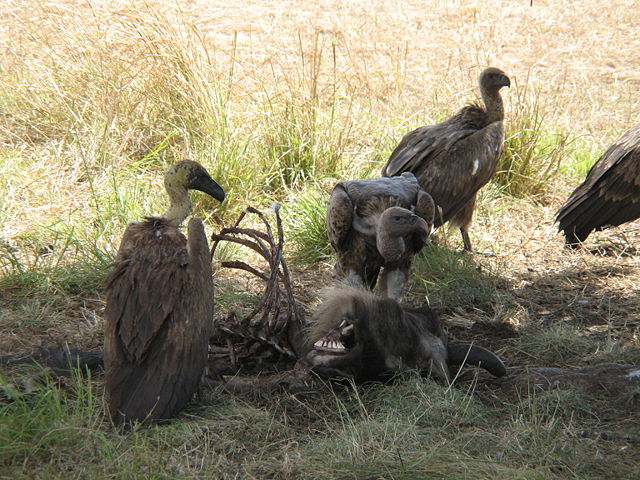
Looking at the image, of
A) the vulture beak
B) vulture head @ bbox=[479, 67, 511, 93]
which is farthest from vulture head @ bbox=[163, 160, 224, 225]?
vulture head @ bbox=[479, 67, 511, 93]

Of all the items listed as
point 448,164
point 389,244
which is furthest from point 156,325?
point 448,164

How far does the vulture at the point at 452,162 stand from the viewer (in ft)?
19.5

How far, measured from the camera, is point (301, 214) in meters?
5.98

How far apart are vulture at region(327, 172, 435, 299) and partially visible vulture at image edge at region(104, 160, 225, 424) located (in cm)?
133

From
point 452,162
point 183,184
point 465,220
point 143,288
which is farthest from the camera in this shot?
point 465,220

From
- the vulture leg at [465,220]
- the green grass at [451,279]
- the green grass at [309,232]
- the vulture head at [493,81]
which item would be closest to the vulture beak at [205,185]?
the green grass at [309,232]

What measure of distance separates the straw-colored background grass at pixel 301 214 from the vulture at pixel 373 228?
1.40 ft

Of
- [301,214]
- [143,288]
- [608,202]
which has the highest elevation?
[143,288]

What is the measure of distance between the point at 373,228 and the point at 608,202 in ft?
7.93

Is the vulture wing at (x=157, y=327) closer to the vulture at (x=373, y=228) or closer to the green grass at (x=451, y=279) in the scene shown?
the vulture at (x=373, y=228)

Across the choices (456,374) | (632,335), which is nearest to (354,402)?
(456,374)

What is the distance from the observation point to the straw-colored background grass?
3045mm

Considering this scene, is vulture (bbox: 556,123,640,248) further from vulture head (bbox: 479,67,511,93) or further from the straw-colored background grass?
vulture head (bbox: 479,67,511,93)

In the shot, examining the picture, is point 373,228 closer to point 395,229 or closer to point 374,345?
point 395,229
